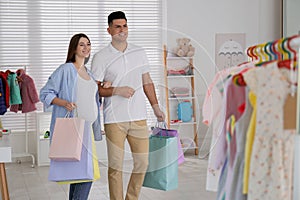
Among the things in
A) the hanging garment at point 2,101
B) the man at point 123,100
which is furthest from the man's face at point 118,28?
the hanging garment at point 2,101

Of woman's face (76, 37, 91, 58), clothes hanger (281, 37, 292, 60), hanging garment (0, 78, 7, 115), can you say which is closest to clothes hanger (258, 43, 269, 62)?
clothes hanger (281, 37, 292, 60)

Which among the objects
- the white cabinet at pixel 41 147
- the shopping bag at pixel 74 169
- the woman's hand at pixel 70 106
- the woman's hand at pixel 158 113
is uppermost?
the woman's hand at pixel 70 106

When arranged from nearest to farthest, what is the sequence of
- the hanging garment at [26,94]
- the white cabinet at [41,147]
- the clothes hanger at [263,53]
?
the clothes hanger at [263,53] < the hanging garment at [26,94] < the white cabinet at [41,147]

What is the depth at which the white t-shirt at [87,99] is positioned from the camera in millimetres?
3377

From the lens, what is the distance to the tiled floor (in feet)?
14.1

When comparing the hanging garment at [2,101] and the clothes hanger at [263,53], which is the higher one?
the clothes hanger at [263,53]

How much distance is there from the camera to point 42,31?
247 inches

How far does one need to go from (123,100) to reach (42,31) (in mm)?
3247

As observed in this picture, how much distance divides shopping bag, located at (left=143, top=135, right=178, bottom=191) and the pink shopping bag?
512mm

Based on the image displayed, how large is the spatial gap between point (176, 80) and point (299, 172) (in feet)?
15.8

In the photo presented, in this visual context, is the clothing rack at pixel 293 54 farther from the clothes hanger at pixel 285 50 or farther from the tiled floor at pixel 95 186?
the tiled floor at pixel 95 186

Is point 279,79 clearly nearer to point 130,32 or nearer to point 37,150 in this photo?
point 130,32

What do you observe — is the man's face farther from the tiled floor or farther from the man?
the tiled floor

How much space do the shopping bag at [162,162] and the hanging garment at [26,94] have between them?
8.92ft
